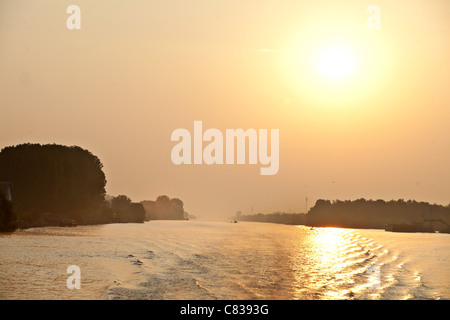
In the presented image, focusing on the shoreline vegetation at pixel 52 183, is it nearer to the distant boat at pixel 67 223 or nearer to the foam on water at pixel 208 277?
the distant boat at pixel 67 223

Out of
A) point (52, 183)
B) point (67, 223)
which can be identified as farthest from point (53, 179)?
point (67, 223)

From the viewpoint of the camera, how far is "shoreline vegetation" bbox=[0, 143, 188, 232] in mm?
119062

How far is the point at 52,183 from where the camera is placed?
12531cm

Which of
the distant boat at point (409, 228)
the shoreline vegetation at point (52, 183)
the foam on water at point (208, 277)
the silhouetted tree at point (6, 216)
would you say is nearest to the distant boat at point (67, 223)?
the shoreline vegetation at point (52, 183)

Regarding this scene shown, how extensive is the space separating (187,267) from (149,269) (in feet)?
11.9

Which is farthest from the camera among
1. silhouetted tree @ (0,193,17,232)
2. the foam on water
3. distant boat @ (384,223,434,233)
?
distant boat @ (384,223,434,233)

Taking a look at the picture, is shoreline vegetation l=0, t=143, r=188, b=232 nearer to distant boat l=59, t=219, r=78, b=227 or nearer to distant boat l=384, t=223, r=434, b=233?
distant boat l=59, t=219, r=78, b=227

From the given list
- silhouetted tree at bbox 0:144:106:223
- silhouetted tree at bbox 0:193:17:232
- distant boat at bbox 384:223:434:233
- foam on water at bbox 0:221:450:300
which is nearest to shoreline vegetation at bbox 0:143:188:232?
silhouetted tree at bbox 0:144:106:223

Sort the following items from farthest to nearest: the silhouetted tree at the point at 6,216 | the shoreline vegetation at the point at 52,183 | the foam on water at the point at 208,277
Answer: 1. the shoreline vegetation at the point at 52,183
2. the silhouetted tree at the point at 6,216
3. the foam on water at the point at 208,277

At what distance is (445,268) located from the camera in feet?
141

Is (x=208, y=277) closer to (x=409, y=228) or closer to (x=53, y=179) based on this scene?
(x=53, y=179)

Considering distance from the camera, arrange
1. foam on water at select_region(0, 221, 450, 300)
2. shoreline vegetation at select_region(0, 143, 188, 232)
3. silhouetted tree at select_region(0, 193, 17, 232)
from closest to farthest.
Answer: foam on water at select_region(0, 221, 450, 300), silhouetted tree at select_region(0, 193, 17, 232), shoreline vegetation at select_region(0, 143, 188, 232)

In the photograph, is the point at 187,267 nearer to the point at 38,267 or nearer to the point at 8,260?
the point at 38,267

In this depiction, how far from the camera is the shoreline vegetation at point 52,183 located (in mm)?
119062
